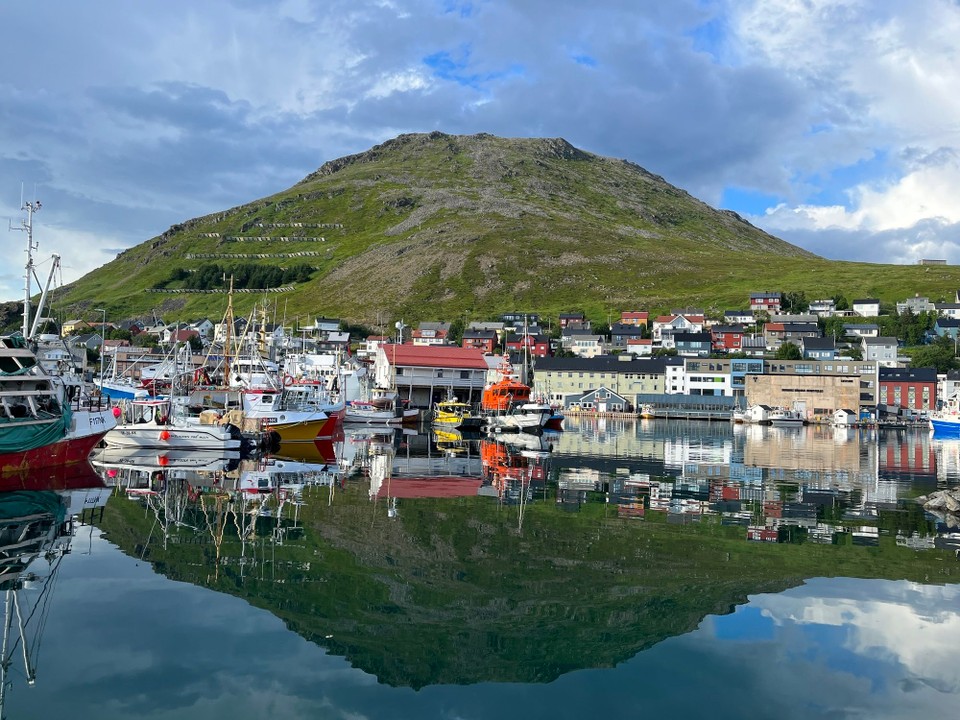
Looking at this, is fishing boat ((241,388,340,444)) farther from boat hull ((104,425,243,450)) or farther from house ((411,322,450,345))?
house ((411,322,450,345))

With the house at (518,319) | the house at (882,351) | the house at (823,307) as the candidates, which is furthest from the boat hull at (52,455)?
the house at (823,307)

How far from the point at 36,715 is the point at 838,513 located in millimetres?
22633

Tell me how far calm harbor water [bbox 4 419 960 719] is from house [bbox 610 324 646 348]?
122845 mm

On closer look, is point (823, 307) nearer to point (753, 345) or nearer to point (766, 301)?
point (766, 301)

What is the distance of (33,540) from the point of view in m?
19.3

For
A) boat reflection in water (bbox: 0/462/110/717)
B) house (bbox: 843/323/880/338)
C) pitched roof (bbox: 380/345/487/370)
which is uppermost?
house (bbox: 843/323/880/338)

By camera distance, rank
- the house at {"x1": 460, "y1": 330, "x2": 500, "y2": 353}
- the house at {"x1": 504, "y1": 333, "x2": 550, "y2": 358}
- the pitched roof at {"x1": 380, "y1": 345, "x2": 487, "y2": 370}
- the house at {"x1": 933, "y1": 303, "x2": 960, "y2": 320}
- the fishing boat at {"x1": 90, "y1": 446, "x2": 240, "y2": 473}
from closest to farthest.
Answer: the fishing boat at {"x1": 90, "y1": 446, "x2": 240, "y2": 473} < the pitched roof at {"x1": 380, "y1": 345, "x2": 487, "y2": 370} < the house at {"x1": 504, "y1": 333, "x2": 550, "y2": 358} < the house at {"x1": 460, "y1": 330, "x2": 500, "y2": 353} < the house at {"x1": 933, "y1": 303, "x2": 960, "y2": 320}

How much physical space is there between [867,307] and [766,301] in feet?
63.2

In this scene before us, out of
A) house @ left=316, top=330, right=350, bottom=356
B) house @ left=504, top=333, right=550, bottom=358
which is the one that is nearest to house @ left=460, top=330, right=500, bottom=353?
house @ left=504, top=333, right=550, bottom=358

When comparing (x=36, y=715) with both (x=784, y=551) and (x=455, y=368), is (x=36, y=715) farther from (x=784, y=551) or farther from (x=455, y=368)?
(x=455, y=368)

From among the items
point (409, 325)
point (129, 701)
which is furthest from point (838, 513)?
point (409, 325)

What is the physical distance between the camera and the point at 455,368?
92062 mm

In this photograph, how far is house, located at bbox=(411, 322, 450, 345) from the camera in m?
152

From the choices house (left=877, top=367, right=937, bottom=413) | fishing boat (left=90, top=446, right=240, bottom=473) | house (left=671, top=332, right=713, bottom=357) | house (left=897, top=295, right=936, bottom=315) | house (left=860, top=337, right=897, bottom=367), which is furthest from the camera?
house (left=897, top=295, right=936, bottom=315)
